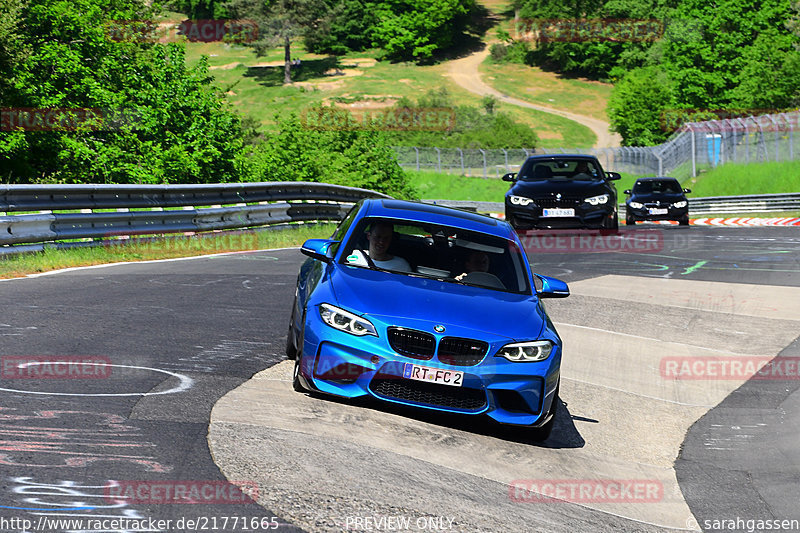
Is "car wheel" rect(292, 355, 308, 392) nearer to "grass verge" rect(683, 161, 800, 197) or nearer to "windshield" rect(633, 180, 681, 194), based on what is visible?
"windshield" rect(633, 180, 681, 194)

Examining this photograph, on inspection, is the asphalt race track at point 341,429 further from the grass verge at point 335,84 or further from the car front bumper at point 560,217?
the grass verge at point 335,84

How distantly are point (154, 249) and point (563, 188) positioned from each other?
24.6ft

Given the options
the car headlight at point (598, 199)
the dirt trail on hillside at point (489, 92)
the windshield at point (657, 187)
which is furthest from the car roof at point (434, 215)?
the dirt trail on hillside at point (489, 92)

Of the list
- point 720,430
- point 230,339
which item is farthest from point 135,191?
point 720,430

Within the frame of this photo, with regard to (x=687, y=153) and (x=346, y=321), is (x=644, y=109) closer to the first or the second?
(x=687, y=153)

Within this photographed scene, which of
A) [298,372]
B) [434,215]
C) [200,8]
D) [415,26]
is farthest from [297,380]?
[200,8]

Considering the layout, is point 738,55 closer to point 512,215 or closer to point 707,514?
point 512,215

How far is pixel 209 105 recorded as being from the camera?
2930cm

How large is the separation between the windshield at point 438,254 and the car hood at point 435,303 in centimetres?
21

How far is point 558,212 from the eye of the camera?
62.4 ft

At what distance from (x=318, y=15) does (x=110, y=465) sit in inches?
5120

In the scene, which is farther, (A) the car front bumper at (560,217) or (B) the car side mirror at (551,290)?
(A) the car front bumper at (560,217)

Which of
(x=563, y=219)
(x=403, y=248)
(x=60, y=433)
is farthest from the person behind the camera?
(x=563, y=219)

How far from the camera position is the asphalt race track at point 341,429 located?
191 inches
